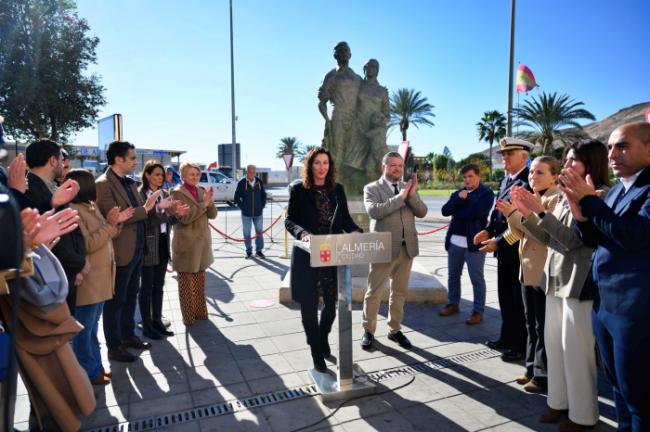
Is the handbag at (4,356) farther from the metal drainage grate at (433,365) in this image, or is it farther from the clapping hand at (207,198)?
the clapping hand at (207,198)

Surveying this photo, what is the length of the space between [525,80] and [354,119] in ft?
31.9

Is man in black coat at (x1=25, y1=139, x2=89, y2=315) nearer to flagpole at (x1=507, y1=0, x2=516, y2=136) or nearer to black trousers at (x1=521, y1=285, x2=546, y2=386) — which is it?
black trousers at (x1=521, y1=285, x2=546, y2=386)

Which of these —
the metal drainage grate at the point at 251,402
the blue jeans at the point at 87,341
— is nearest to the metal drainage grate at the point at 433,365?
the metal drainage grate at the point at 251,402

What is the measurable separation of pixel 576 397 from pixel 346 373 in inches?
62.1

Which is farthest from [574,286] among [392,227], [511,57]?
[511,57]

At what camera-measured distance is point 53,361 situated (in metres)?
2.45

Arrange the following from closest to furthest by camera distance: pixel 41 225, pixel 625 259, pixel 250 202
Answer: pixel 41 225, pixel 625 259, pixel 250 202

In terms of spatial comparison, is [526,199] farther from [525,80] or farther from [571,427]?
[525,80]

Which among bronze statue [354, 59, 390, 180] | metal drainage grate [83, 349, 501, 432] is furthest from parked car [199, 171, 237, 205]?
metal drainage grate [83, 349, 501, 432]

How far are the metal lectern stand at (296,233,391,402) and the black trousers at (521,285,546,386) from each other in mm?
1276

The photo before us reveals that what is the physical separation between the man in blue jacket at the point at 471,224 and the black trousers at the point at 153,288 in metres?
3.32

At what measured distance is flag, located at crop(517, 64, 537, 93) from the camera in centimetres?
1538

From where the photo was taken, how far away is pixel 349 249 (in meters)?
3.02

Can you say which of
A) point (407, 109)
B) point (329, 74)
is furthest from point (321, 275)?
point (407, 109)
